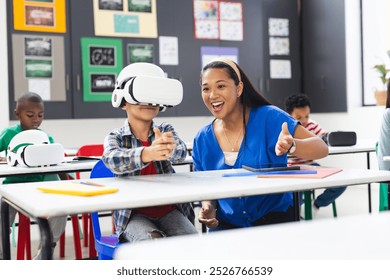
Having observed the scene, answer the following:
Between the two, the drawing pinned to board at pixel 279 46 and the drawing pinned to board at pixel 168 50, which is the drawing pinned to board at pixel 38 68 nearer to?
the drawing pinned to board at pixel 168 50

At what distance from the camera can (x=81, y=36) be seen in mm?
4777

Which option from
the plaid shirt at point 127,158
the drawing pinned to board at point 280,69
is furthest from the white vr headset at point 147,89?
the drawing pinned to board at point 280,69

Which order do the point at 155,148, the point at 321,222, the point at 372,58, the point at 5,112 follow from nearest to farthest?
the point at 321,222 < the point at 155,148 < the point at 5,112 < the point at 372,58

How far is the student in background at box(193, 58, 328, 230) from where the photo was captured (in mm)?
1878

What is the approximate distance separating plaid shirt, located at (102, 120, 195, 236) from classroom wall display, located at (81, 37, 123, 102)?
3064mm

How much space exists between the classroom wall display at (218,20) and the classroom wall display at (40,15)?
4.76 feet

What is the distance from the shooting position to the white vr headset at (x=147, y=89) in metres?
1.69

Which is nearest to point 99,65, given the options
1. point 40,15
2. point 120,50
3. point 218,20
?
point 120,50

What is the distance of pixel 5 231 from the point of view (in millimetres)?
1610

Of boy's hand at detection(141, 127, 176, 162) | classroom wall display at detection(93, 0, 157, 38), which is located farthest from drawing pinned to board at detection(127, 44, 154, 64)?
boy's hand at detection(141, 127, 176, 162)

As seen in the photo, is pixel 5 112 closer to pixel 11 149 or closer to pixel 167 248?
pixel 11 149

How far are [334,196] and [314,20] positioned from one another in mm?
3025

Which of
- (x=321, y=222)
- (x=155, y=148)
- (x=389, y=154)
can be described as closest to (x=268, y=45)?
(x=389, y=154)

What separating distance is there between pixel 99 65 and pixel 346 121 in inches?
111
